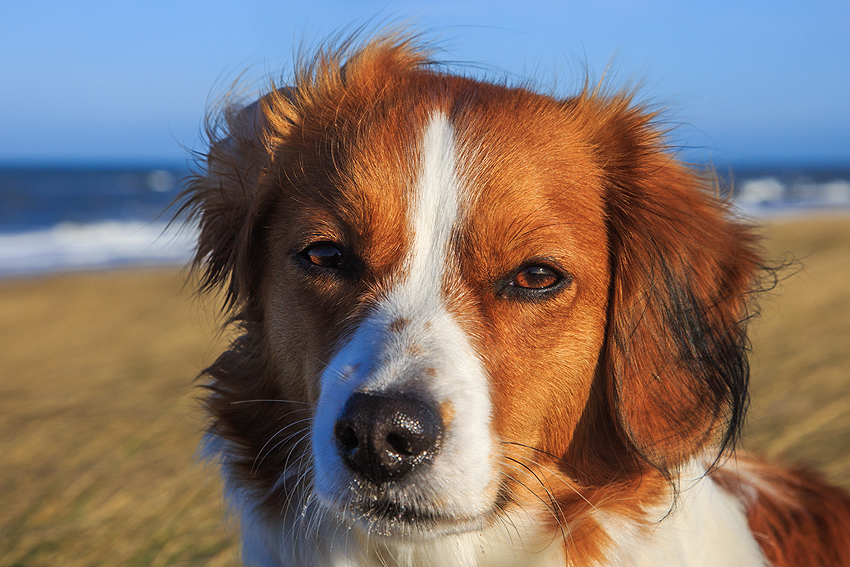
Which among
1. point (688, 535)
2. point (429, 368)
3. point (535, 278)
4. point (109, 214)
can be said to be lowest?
point (109, 214)

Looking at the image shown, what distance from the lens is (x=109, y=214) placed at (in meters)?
25.5

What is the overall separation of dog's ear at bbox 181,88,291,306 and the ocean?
0.13 metres

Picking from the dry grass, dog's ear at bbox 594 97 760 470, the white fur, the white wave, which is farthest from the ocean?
the dry grass

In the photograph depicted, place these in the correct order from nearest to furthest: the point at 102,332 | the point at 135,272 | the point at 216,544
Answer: the point at 216,544 < the point at 102,332 < the point at 135,272

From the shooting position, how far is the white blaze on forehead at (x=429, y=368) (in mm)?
1834

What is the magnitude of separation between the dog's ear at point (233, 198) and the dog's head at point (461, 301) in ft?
0.04

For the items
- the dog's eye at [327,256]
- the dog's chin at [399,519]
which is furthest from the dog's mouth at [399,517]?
the dog's eye at [327,256]

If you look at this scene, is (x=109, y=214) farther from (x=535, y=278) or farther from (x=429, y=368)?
(x=429, y=368)

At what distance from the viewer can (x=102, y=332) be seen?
9.14 m

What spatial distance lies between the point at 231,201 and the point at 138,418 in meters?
4.19

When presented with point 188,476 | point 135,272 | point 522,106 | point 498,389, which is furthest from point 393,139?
point 135,272

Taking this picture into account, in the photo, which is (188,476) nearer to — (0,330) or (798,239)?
(0,330)

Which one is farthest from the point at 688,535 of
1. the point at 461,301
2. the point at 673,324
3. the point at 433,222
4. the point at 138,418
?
the point at 138,418

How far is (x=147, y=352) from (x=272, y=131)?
639cm
